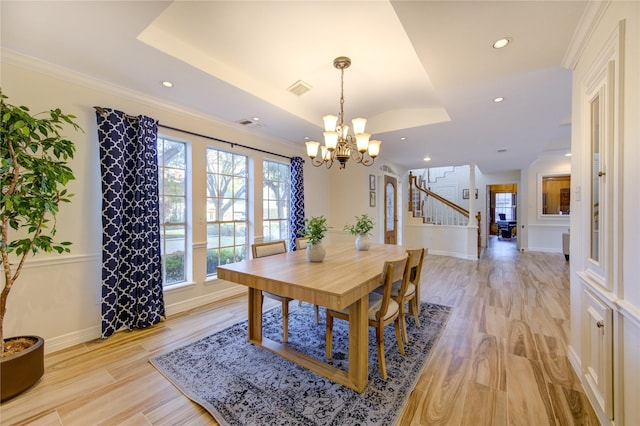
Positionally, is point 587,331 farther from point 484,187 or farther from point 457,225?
point 484,187

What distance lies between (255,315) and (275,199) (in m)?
2.55

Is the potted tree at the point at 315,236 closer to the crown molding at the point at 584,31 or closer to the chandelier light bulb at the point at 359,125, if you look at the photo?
the chandelier light bulb at the point at 359,125

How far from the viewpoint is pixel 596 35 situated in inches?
63.8

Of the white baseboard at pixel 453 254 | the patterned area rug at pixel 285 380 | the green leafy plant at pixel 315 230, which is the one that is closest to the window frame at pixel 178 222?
the patterned area rug at pixel 285 380

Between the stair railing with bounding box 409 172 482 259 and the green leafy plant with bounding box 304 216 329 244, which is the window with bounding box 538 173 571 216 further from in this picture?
the green leafy plant with bounding box 304 216 329 244

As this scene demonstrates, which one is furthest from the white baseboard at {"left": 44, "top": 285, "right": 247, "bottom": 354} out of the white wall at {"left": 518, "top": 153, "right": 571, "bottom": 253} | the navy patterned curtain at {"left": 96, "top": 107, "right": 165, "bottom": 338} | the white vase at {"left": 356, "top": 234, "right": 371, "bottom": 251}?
the white wall at {"left": 518, "top": 153, "right": 571, "bottom": 253}

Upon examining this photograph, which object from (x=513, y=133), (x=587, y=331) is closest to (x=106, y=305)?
(x=587, y=331)

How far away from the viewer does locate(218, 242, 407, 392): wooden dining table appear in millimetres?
1656

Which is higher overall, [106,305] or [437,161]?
[437,161]

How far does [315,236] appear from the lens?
240cm

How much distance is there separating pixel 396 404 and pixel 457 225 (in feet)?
20.9

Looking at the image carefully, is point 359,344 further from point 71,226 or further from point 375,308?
point 71,226

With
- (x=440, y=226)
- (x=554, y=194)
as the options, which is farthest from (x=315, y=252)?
(x=554, y=194)

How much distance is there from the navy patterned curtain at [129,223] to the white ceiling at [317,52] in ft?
1.70
